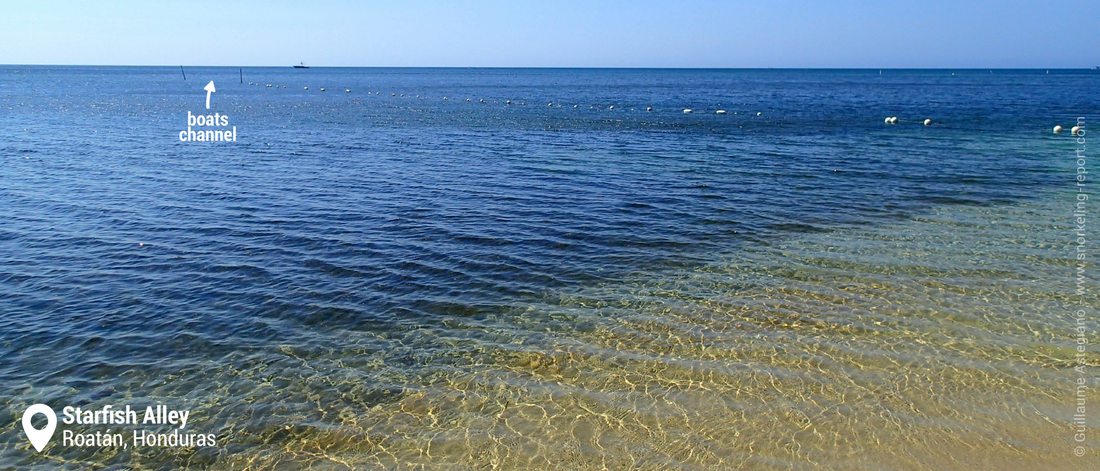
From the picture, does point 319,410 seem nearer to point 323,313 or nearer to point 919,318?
point 323,313

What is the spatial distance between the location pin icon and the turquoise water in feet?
0.65

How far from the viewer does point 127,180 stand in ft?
91.5

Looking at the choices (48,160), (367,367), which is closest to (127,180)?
(48,160)

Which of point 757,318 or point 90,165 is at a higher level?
point 90,165

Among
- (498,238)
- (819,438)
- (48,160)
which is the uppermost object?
(48,160)

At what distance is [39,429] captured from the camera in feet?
30.7

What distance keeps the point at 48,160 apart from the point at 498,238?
2884 centimetres
